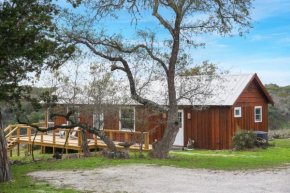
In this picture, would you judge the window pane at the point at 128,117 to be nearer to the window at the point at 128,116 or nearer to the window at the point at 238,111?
the window at the point at 128,116

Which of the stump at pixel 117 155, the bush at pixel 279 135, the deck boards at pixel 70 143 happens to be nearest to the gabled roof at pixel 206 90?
the stump at pixel 117 155

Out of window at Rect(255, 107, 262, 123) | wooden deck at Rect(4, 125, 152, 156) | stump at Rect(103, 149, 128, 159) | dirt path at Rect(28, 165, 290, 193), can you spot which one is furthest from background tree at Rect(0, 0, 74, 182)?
window at Rect(255, 107, 262, 123)

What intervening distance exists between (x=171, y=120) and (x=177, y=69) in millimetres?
2076

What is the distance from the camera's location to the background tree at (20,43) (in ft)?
33.6

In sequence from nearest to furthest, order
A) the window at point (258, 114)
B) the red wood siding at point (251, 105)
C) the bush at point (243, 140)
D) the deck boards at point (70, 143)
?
the bush at point (243, 140) → the deck boards at point (70, 143) → the red wood siding at point (251, 105) → the window at point (258, 114)

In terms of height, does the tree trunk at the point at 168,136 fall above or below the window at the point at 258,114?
below

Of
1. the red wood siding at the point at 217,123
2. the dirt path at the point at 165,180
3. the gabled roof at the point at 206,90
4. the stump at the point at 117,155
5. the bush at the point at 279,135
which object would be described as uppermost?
the gabled roof at the point at 206,90

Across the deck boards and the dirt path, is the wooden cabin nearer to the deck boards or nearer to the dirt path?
the deck boards

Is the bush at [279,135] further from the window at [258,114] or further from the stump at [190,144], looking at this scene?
the stump at [190,144]

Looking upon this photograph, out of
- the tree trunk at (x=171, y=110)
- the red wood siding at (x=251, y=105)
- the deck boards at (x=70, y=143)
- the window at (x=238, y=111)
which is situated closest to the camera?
the tree trunk at (x=171, y=110)

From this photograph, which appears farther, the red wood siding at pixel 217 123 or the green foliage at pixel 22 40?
the red wood siding at pixel 217 123

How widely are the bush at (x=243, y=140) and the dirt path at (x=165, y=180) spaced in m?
7.30

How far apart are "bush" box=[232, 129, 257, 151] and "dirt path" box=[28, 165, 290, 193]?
730 centimetres

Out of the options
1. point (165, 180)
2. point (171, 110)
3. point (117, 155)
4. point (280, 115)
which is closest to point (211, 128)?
point (171, 110)
